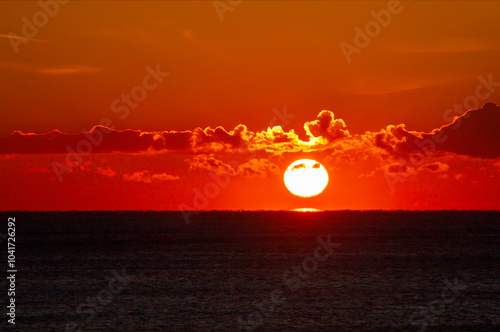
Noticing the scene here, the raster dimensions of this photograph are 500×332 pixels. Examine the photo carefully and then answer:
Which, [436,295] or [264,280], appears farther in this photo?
[264,280]

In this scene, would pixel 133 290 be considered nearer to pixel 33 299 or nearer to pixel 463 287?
pixel 33 299

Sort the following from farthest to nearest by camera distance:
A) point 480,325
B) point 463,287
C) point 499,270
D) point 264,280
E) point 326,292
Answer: point 499,270 < point 264,280 < point 463,287 < point 326,292 < point 480,325

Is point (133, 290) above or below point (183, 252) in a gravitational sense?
below

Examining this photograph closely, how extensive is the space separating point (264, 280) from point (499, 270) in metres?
28.3

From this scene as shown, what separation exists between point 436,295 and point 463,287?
7.34m

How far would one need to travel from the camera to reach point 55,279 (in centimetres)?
6812

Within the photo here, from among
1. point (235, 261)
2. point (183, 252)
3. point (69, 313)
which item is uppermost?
point (183, 252)

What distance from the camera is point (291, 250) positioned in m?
112

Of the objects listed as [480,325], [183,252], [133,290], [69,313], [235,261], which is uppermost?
[183,252]

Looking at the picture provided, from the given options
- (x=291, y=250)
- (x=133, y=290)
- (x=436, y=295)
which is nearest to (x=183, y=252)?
(x=291, y=250)

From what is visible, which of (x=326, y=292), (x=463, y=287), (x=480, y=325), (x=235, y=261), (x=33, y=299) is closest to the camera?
(x=480, y=325)

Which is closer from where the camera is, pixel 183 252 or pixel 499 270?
pixel 499 270

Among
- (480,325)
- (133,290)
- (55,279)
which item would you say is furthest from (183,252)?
(480,325)

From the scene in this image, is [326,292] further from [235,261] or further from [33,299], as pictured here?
[235,261]
